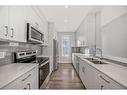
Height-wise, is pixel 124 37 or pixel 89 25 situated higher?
pixel 89 25

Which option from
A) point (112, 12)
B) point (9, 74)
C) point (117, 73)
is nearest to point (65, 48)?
point (112, 12)

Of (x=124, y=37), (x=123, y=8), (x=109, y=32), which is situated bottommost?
(x=124, y=37)

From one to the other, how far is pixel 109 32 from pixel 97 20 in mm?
1765

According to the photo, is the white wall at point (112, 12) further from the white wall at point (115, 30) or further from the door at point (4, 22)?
the door at point (4, 22)

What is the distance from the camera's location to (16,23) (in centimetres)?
191

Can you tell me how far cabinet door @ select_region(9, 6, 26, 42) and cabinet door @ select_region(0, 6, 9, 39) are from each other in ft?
0.45

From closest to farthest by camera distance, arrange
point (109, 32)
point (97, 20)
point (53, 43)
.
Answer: point (109, 32) < point (97, 20) < point (53, 43)

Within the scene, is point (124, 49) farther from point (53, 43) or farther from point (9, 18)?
point (53, 43)

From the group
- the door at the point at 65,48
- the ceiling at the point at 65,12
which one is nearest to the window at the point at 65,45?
the door at the point at 65,48

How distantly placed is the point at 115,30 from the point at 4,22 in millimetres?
2127

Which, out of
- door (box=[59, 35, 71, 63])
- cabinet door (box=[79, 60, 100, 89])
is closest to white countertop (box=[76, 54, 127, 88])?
cabinet door (box=[79, 60, 100, 89])

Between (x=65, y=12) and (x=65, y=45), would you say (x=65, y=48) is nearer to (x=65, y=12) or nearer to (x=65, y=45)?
(x=65, y=45)
